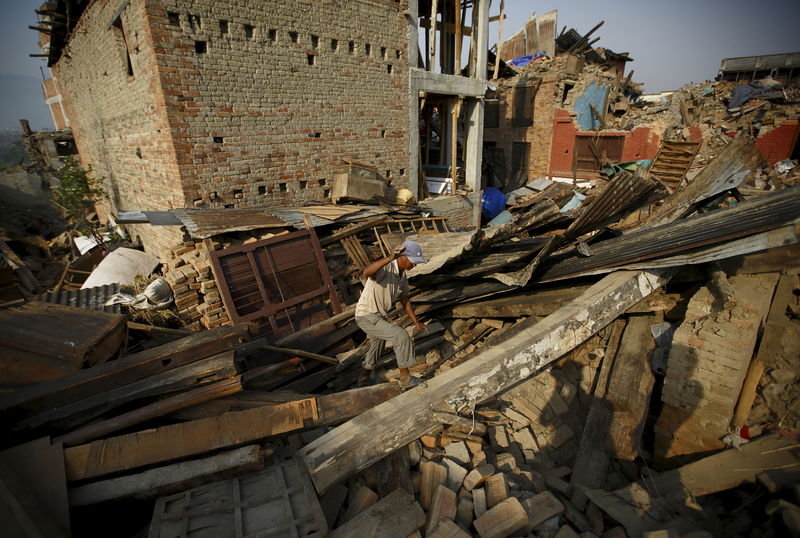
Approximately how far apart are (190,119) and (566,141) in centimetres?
1526

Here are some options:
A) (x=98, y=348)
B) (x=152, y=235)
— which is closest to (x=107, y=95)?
(x=152, y=235)

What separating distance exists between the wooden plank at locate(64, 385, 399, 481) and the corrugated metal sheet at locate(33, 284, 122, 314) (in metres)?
3.52

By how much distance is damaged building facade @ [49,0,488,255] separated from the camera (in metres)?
5.95

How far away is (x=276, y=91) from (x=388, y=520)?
723 centimetres

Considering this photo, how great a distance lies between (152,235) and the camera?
816 cm

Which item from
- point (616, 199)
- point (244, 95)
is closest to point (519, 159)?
point (244, 95)

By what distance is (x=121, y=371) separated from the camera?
10.8 feet

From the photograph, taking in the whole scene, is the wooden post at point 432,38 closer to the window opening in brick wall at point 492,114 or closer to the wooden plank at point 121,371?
the wooden plank at point 121,371

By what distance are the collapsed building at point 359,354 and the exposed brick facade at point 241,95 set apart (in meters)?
0.05

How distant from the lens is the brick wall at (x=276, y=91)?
5.96 meters

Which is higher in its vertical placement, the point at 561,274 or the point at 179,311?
the point at 561,274

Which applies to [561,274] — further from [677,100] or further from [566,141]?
[677,100]

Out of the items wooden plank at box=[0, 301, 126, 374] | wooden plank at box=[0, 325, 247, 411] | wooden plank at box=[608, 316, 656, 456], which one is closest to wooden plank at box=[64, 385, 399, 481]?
wooden plank at box=[0, 325, 247, 411]

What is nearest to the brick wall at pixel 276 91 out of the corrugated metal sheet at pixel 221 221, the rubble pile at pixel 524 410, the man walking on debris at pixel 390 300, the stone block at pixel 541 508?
the corrugated metal sheet at pixel 221 221
